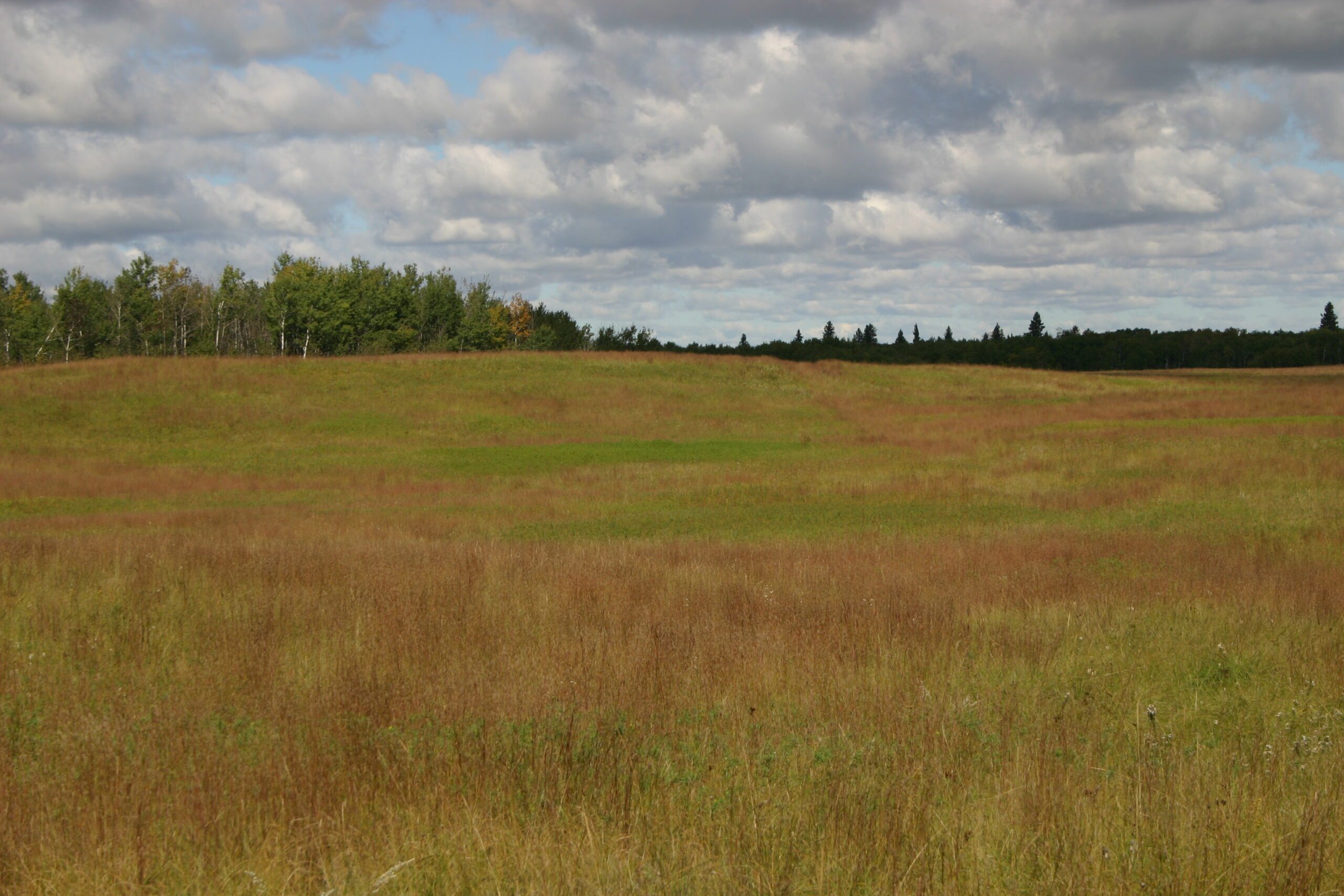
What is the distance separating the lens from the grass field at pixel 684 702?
197 inches

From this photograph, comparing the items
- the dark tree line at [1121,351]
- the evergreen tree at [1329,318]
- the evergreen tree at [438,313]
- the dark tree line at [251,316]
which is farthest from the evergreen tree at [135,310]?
the evergreen tree at [1329,318]

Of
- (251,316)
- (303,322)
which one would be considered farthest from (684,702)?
(251,316)

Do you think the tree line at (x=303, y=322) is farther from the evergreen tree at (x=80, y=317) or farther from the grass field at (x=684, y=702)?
the grass field at (x=684, y=702)

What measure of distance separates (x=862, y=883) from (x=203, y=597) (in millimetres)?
9790

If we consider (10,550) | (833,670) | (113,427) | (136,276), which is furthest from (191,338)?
(833,670)

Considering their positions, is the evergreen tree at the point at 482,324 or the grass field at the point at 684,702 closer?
the grass field at the point at 684,702

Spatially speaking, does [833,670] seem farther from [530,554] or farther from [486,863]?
[530,554]

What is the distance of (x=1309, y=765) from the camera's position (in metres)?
6.19

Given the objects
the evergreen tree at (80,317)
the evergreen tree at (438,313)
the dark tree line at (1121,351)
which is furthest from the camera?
Answer: the dark tree line at (1121,351)

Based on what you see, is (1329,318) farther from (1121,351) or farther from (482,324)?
(482,324)

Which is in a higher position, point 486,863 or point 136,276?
point 136,276

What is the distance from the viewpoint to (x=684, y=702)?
7.89m

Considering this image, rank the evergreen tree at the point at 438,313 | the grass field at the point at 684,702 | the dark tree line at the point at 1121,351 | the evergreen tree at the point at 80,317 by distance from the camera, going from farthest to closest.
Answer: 1. the dark tree line at the point at 1121,351
2. the evergreen tree at the point at 438,313
3. the evergreen tree at the point at 80,317
4. the grass field at the point at 684,702

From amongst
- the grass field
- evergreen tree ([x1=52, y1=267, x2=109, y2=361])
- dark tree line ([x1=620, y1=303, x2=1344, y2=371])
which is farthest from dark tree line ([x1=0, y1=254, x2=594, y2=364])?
the grass field
